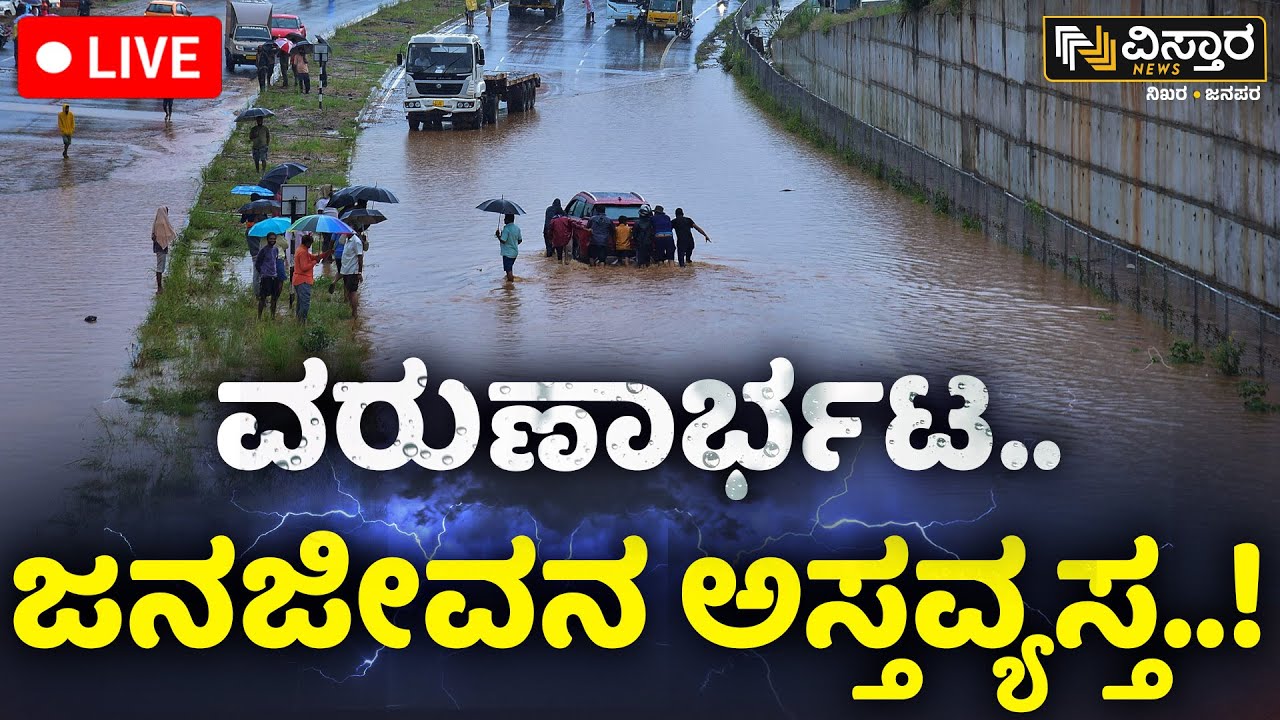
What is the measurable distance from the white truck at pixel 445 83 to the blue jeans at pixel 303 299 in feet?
80.9

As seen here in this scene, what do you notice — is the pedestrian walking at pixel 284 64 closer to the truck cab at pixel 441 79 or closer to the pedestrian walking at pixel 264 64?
the pedestrian walking at pixel 264 64

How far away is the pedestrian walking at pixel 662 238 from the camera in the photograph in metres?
28.7

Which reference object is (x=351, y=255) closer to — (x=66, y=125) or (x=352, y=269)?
(x=352, y=269)

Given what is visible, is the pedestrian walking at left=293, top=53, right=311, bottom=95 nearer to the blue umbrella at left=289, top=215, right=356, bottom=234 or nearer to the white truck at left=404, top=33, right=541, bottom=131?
the white truck at left=404, top=33, right=541, bottom=131

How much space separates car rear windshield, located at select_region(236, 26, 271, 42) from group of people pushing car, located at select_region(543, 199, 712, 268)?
31.5 m

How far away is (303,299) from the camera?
23.7 meters

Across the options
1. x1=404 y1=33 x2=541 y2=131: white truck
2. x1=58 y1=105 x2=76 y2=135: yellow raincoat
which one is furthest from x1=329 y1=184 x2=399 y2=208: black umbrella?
x1=404 y1=33 x2=541 y2=131: white truck

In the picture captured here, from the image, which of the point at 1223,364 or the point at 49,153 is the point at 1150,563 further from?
the point at 49,153

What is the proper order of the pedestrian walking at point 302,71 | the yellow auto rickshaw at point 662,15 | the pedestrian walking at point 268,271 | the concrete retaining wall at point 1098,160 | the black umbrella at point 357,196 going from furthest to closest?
the yellow auto rickshaw at point 662,15 → the pedestrian walking at point 302,71 → the black umbrella at point 357,196 → the pedestrian walking at point 268,271 → the concrete retaining wall at point 1098,160

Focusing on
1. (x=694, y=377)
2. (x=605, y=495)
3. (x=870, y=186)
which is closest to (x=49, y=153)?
(x=870, y=186)

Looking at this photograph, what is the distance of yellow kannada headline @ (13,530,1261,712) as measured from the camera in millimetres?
13344

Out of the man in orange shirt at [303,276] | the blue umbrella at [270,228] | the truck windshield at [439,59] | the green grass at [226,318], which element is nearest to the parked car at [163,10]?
the truck windshield at [439,59]

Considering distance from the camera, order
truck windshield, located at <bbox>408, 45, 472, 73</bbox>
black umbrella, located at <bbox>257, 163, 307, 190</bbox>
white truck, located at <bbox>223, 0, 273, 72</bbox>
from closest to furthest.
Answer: black umbrella, located at <bbox>257, 163, 307, 190</bbox> < truck windshield, located at <bbox>408, 45, 472, 73</bbox> < white truck, located at <bbox>223, 0, 273, 72</bbox>

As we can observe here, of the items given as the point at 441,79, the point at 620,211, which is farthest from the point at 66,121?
the point at 620,211
